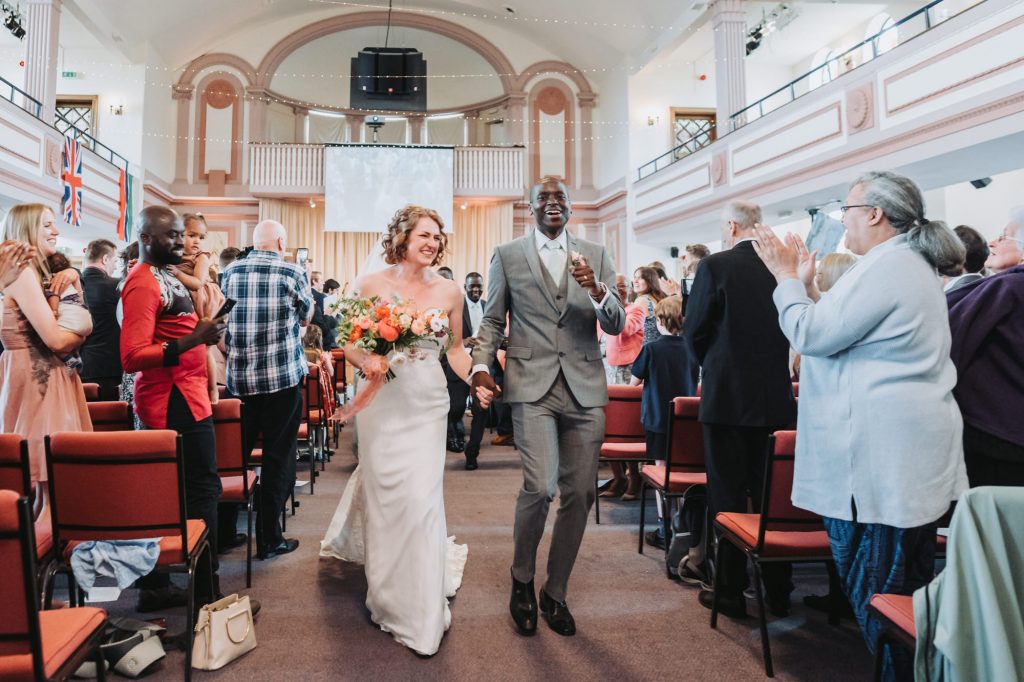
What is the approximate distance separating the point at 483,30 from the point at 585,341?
14181 mm

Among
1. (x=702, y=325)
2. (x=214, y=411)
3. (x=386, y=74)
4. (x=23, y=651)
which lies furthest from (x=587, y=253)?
(x=386, y=74)

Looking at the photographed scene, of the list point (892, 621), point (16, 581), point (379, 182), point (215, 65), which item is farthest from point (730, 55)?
point (215, 65)

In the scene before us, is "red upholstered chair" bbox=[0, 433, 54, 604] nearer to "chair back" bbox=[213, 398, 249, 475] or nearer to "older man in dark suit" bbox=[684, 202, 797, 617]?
"chair back" bbox=[213, 398, 249, 475]

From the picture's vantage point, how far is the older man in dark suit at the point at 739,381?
265cm

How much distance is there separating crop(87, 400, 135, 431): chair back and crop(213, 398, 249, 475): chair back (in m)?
0.48

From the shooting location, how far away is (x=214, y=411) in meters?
3.08

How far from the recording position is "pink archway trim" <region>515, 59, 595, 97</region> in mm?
14836

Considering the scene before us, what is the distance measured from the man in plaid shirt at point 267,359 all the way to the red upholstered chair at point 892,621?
2736 millimetres

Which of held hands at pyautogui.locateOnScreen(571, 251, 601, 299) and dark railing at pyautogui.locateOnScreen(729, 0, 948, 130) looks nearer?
held hands at pyautogui.locateOnScreen(571, 251, 601, 299)

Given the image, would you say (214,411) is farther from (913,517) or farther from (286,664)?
(913,517)

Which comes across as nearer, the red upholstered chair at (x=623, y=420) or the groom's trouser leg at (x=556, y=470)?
the groom's trouser leg at (x=556, y=470)

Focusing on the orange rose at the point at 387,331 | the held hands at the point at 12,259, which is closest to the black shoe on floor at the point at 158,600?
the held hands at the point at 12,259

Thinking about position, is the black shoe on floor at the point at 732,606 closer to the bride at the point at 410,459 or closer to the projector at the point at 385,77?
the bride at the point at 410,459

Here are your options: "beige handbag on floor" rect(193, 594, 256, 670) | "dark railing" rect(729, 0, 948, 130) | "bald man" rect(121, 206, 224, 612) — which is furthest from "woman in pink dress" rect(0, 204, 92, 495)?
"dark railing" rect(729, 0, 948, 130)
